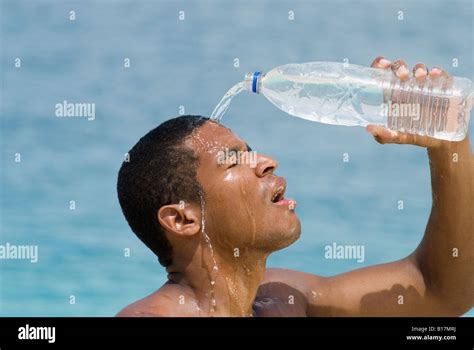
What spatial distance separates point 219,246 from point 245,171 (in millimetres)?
379

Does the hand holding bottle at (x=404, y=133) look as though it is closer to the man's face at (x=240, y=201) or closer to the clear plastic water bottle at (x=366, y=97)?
the clear plastic water bottle at (x=366, y=97)

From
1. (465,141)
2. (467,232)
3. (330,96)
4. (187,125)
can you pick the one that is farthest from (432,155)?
(187,125)

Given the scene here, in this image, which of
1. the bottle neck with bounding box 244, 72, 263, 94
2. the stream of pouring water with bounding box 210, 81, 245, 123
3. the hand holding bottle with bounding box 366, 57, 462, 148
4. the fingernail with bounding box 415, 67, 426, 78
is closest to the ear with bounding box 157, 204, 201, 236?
the stream of pouring water with bounding box 210, 81, 245, 123

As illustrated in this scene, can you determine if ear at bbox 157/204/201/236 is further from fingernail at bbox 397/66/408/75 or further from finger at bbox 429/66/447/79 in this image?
finger at bbox 429/66/447/79

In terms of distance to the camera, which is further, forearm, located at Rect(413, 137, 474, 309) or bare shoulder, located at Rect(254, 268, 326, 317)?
bare shoulder, located at Rect(254, 268, 326, 317)

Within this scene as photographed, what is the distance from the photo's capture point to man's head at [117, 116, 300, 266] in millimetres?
4004

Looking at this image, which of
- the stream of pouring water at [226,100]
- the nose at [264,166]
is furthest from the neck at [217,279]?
the stream of pouring water at [226,100]

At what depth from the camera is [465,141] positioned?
4062mm

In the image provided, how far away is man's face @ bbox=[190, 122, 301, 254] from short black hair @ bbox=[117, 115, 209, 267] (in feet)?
0.19

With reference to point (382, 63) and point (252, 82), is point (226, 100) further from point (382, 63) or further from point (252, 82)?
point (382, 63)

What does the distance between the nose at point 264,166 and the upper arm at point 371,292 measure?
79 cm

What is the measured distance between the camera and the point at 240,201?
4004 mm

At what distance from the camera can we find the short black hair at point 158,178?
4020 millimetres
